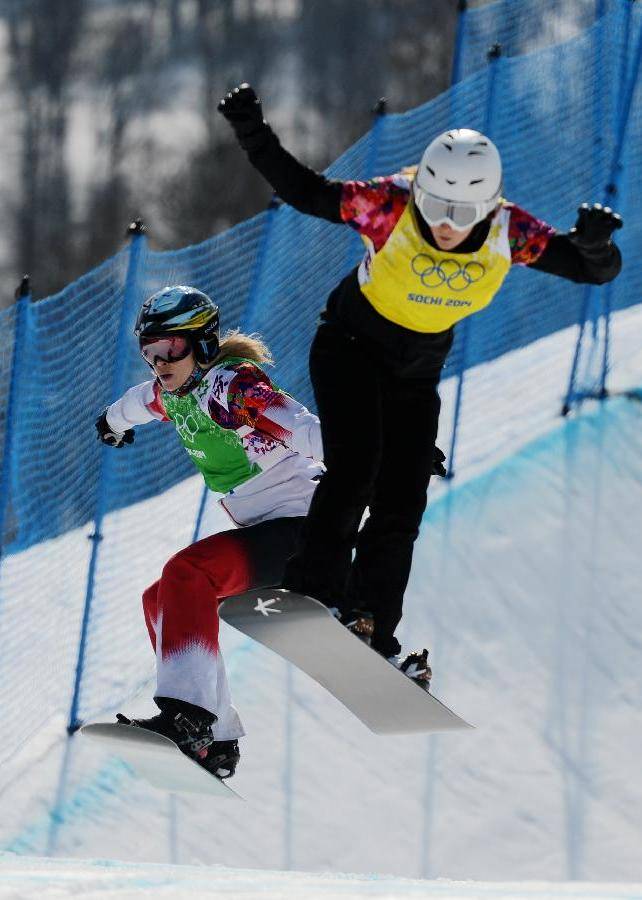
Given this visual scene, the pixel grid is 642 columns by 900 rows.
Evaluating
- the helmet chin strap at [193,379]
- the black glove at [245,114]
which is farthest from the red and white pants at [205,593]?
the black glove at [245,114]

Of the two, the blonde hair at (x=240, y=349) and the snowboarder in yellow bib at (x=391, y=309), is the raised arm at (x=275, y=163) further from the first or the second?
the blonde hair at (x=240, y=349)

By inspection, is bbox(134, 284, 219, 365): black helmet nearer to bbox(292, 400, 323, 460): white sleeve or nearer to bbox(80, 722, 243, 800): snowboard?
bbox(292, 400, 323, 460): white sleeve

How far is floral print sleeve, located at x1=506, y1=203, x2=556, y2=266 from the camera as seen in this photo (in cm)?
611

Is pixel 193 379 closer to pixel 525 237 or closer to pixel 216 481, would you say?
pixel 216 481

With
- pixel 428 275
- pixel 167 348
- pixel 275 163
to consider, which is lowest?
pixel 167 348

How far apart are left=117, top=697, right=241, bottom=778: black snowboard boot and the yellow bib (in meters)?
1.59

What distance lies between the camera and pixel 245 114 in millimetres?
5781

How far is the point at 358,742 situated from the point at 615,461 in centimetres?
265

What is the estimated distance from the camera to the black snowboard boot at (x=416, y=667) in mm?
6445

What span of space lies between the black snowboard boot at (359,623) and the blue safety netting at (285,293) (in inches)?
77.6

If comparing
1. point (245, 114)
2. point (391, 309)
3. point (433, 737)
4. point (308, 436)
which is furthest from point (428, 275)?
point (433, 737)

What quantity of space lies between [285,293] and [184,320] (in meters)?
2.79

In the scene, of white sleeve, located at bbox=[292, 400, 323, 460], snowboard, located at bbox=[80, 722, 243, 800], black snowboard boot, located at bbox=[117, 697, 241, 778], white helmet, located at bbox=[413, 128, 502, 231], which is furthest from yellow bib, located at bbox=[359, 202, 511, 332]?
snowboard, located at bbox=[80, 722, 243, 800]

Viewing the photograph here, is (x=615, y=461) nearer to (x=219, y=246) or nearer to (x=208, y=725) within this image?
(x=219, y=246)
